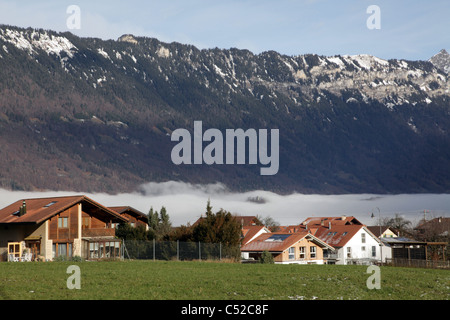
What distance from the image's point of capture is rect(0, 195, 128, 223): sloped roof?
53.7 meters

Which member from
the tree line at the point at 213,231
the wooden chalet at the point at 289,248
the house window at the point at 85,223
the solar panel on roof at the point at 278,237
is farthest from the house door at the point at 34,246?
the solar panel on roof at the point at 278,237

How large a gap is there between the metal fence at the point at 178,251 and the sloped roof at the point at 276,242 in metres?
16.3

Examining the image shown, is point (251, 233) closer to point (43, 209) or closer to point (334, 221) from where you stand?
point (334, 221)

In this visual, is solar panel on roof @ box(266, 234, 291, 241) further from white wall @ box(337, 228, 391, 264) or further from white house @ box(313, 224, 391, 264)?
white wall @ box(337, 228, 391, 264)

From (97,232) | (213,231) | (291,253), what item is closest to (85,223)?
(97,232)

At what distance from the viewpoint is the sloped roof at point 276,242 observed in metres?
73.2

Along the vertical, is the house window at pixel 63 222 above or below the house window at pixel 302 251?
above

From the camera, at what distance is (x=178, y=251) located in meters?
56.9

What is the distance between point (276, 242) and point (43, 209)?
29799 millimetres

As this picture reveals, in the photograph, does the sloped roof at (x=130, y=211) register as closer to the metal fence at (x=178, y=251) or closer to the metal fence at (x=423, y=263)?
the metal fence at (x=178, y=251)

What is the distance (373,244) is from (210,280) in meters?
67.6

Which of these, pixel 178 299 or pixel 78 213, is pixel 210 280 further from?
pixel 78 213
